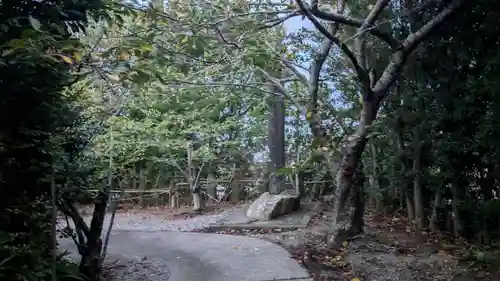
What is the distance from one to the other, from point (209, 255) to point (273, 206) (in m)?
2.31

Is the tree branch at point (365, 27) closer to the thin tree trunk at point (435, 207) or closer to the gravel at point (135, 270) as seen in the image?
the thin tree trunk at point (435, 207)

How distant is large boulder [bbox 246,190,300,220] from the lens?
710 cm

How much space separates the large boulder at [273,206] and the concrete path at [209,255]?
111 centimetres

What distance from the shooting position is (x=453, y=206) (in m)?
5.23

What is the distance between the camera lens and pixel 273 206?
717 cm

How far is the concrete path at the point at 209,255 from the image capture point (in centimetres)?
428

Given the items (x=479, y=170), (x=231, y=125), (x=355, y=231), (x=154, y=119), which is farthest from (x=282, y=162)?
(x=479, y=170)

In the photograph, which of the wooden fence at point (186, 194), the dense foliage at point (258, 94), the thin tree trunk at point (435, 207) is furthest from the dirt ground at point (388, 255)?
the wooden fence at point (186, 194)

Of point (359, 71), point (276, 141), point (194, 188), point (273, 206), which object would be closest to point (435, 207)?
point (359, 71)

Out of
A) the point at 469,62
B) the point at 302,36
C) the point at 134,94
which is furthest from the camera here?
the point at 302,36

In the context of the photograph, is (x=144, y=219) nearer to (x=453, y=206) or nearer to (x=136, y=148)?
(x=136, y=148)

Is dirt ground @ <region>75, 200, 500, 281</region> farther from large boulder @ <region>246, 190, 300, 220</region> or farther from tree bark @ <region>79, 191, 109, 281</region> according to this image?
tree bark @ <region>79, 191, 109, 281</region>

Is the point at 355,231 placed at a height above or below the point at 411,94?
below

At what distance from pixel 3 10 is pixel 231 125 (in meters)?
6.03
